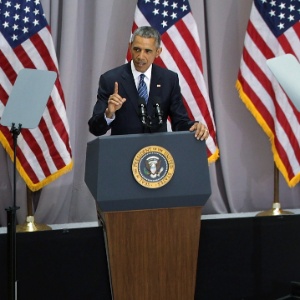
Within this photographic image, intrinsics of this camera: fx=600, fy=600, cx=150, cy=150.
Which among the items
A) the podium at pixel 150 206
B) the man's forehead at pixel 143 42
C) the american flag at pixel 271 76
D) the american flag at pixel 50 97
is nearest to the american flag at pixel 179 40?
the american flag at pixel 271 76

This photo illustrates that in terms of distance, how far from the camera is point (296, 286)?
308 cm

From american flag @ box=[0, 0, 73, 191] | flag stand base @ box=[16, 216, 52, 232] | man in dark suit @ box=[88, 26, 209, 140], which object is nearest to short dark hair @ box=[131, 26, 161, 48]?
man in dark suit @ box=[88, 26, 209, 140]

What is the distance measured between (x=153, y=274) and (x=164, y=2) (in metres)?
2.80

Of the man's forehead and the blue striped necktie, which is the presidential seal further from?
the man's forehead

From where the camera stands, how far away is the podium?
2.87m

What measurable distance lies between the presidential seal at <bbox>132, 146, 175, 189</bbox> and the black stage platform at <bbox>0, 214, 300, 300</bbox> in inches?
13.9

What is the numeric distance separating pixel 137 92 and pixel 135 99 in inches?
1.7

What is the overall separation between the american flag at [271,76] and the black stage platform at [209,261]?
6.80 ft

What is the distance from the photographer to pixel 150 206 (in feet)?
9.56

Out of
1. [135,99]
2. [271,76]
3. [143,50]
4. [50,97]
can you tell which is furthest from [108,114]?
[271,76]

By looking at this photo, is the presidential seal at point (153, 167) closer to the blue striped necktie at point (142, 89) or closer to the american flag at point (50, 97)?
the blue striped necktie at point (142, 89)

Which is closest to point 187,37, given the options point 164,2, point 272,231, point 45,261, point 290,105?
point 164,2

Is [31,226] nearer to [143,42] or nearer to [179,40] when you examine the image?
[179,40]

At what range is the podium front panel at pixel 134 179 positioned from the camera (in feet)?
9.36
